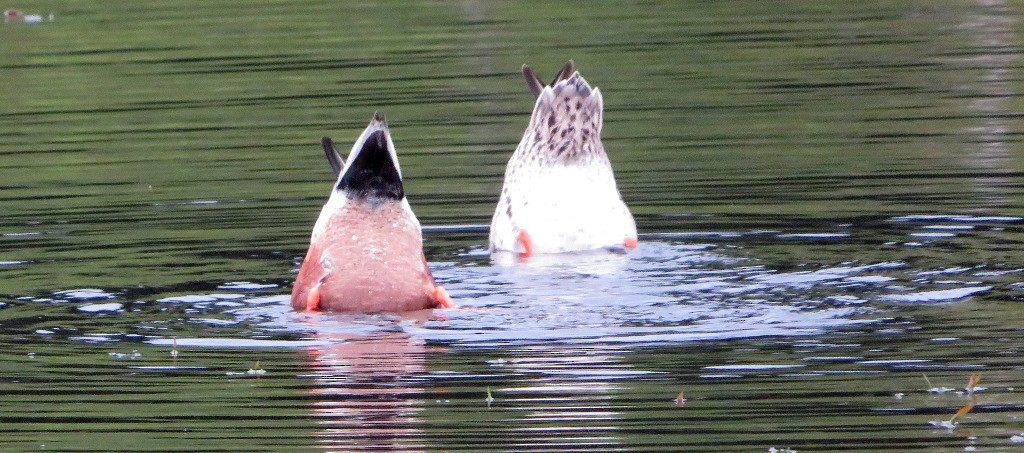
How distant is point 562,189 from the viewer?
12.5 metres

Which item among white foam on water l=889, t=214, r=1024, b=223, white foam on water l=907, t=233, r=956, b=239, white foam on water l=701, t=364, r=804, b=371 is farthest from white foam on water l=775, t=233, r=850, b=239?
white foam on water l=701, t=364, r=804, b=371

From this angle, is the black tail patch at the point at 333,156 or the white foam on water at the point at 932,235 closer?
the black tail patch at the point at 333,156

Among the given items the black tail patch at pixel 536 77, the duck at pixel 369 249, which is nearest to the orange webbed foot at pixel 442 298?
the duck at pixel 369 249

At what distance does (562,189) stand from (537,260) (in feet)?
2.30

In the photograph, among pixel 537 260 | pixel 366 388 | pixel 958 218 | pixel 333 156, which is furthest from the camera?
pixel 958 218

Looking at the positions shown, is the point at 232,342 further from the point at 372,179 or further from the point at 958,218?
the point at 958,218

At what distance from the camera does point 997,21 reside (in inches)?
806

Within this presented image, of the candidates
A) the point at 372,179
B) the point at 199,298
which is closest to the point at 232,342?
the point at 199,298

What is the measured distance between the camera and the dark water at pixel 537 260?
8.06 metres

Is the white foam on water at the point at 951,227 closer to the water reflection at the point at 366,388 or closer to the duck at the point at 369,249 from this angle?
the duck at the point at 369,249

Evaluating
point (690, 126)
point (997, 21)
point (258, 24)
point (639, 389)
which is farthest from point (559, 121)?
point (258, 24)

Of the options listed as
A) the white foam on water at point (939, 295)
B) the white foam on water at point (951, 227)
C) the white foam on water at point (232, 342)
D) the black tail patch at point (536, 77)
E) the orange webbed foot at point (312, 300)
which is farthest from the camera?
the black tail patch at point (536, 77)

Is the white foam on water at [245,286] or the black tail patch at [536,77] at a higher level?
the black tail patch at [536,77]

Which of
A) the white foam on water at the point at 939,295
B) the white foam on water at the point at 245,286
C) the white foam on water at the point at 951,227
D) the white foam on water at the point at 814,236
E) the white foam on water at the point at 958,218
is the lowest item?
the white foam on water at the point at 939,295
